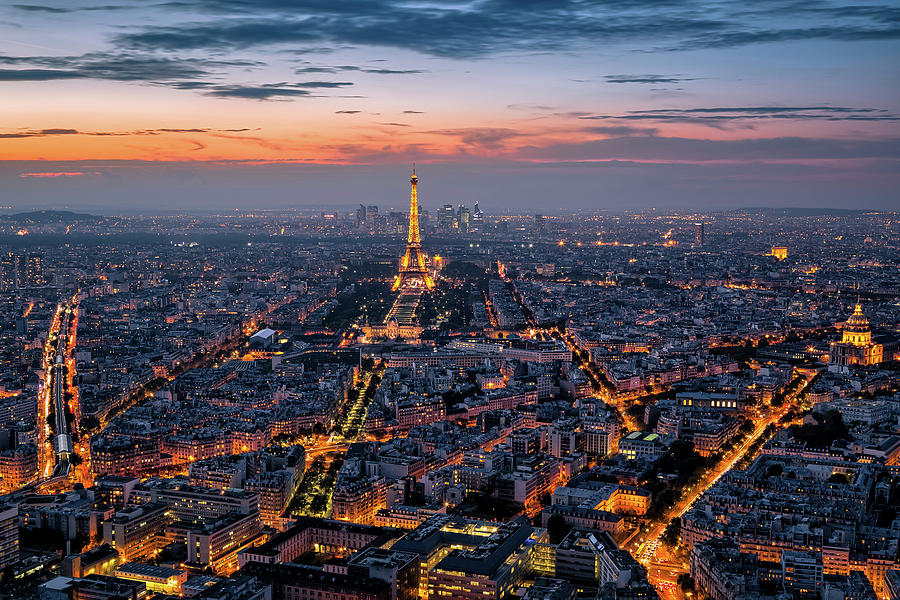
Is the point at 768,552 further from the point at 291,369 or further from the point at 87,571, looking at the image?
the point at 291,369

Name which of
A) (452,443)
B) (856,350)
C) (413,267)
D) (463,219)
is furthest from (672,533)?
(463,219)

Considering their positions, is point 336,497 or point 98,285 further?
point 98,285


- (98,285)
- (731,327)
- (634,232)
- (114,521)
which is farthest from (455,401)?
(634,232)

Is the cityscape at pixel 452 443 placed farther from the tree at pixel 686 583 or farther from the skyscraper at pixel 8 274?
the skyscraper at pixel 8 274

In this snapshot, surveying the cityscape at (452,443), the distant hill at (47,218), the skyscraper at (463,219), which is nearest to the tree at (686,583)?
the cityscape at (452,443)

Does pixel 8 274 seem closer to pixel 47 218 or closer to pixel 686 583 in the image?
pixel 686 583

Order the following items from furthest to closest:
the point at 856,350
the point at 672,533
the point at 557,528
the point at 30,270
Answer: the point at 30,270 < the point at 856,350 < the point at 557,528 < the point at 672,533

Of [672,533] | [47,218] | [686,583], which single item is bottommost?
[686,583]

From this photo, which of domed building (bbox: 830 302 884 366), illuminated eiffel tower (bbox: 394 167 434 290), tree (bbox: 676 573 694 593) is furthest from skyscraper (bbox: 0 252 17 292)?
tree (bbox: 676 573 694 593)
